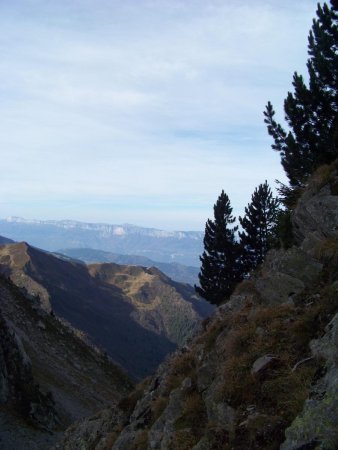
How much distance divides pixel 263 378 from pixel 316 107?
20021 mm

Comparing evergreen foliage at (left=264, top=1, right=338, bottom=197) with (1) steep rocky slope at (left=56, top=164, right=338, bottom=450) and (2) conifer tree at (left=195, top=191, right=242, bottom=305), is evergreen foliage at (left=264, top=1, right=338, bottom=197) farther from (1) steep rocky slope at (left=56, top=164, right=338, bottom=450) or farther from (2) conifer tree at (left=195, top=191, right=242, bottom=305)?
(2) conifer tree at (left=195, top=191, right=242, bottom=305)

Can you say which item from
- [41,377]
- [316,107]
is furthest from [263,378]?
[41,377]

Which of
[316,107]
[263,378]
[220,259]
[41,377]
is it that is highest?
[316,107]

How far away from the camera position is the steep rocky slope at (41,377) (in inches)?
1007

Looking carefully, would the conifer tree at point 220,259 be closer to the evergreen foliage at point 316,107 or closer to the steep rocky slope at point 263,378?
the evergreen foliage at point 316,107

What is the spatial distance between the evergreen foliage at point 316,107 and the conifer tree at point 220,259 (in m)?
20.6

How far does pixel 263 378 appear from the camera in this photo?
9031 millimetres

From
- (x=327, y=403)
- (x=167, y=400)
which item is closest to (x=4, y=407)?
(x=167, y=400)

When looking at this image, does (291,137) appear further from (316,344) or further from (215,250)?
(215,250)

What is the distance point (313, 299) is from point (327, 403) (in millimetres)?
4953

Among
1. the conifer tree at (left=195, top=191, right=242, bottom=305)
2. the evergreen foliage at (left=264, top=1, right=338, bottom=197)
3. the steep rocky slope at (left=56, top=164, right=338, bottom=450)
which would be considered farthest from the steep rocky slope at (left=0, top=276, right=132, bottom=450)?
the evergreen foliage at (left=264, top=1, right=338, bottom=197)

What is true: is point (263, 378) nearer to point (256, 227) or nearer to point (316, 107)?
point (316, 107)

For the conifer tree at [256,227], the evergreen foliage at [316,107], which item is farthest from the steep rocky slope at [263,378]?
the conifer tree at [256,227]

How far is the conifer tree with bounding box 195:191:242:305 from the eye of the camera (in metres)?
45.8
